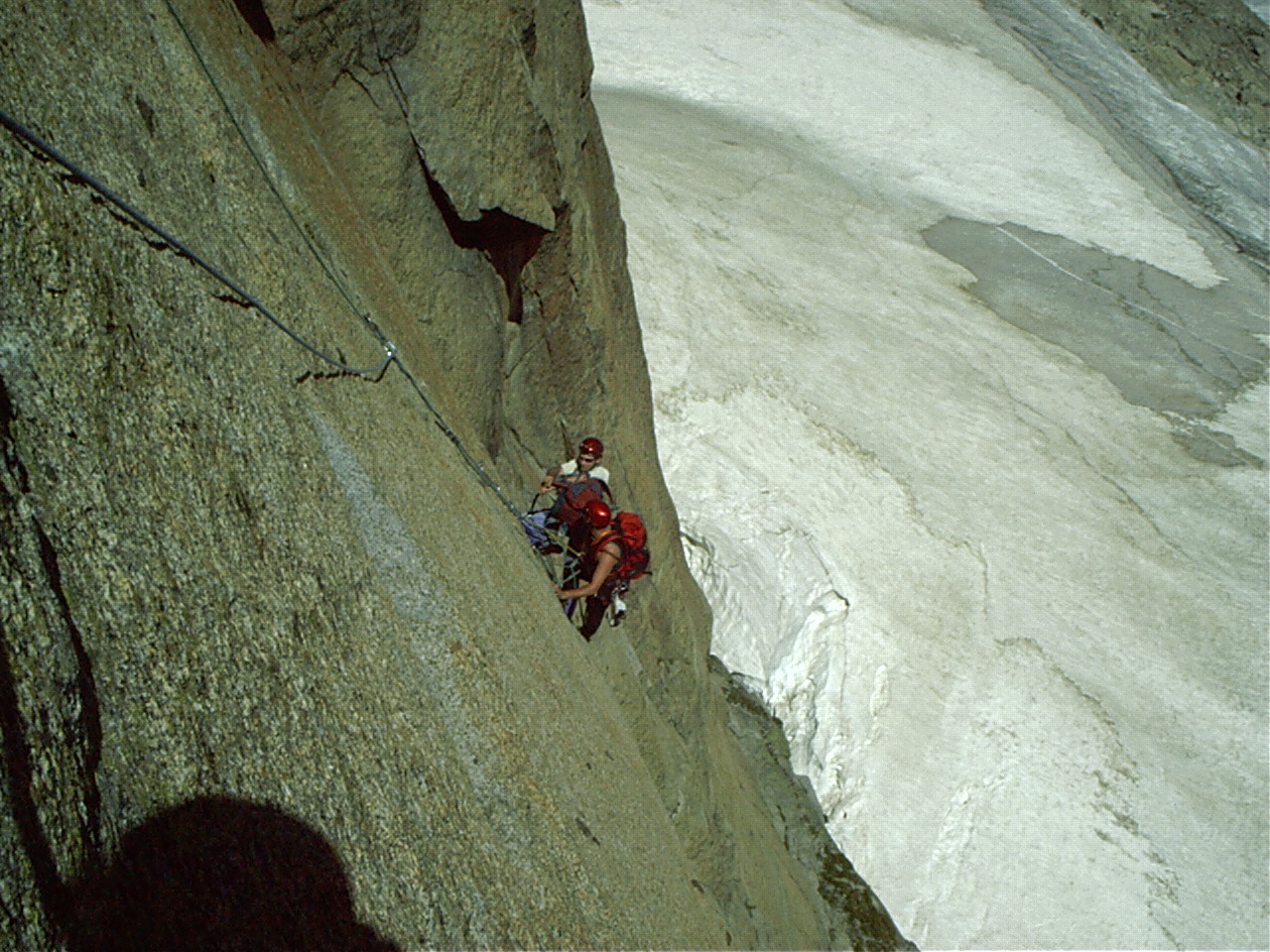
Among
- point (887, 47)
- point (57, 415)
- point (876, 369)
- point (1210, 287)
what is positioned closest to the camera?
point (57, 415)

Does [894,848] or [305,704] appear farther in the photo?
[894,848]

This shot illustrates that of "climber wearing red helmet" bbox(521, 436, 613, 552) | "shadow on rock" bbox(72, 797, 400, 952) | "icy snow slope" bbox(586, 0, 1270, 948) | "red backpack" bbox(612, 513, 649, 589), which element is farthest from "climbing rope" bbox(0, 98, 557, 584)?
"icy snow slope" bbox(586, 0, 1270, 948)

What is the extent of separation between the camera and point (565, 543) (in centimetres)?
591

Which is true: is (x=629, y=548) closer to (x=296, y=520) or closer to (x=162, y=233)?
(x=296, y=520)

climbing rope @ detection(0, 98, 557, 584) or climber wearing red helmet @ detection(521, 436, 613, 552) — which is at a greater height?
climbing rope @ detection(0, 98, 557, 584)

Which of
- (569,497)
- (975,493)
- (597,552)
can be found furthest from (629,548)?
(975,493)

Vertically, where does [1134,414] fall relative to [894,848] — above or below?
above

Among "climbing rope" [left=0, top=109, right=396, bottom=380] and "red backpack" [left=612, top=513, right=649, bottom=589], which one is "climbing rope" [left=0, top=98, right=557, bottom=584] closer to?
"climbing rope" [left=0, top=109, right=396, bottom=380]

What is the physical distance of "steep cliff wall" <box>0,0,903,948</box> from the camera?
2.17 m

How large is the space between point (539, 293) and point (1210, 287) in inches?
599

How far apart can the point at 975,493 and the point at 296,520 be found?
1133 cm

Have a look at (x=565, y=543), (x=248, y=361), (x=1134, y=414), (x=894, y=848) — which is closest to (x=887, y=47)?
(x=1134, y=414)

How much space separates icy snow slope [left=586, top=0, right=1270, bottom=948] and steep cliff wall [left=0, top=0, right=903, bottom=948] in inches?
204

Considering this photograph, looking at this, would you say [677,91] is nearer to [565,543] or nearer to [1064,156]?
[1064,156]
